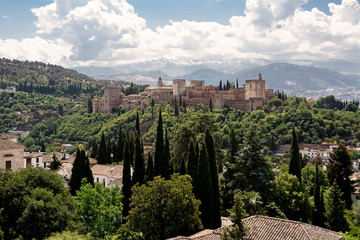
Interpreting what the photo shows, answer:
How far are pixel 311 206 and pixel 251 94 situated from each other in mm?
75217

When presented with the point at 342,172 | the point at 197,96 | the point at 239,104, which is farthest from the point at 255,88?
the point at 342,172

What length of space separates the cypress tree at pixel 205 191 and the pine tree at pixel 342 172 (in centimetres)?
1408

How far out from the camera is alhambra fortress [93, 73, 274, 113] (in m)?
99.4

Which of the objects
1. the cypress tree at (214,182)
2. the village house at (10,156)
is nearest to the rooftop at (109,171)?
the village house at (10,156)

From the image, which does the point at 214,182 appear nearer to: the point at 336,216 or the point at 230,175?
the point at 230,175

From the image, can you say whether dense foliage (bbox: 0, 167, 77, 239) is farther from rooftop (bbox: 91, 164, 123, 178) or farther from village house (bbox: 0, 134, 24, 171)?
rooftop (bbox: 91, 164, 123, 178)

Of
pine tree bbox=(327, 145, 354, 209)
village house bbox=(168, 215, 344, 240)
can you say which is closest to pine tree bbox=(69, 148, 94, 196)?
village house bbox=(168, 215, 344, 240)

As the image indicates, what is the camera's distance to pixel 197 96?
353 ft

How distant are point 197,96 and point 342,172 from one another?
76.6 meters

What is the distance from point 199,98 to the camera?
105 metres

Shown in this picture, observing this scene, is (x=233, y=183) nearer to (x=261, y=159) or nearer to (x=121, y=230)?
(x=261, y=159)

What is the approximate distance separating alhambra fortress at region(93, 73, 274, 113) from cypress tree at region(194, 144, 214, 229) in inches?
3005

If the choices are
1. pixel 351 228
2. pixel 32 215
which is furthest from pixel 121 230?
pixel 351 228

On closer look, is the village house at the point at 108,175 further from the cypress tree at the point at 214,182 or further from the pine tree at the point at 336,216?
the pine tree at the point at 336,216
